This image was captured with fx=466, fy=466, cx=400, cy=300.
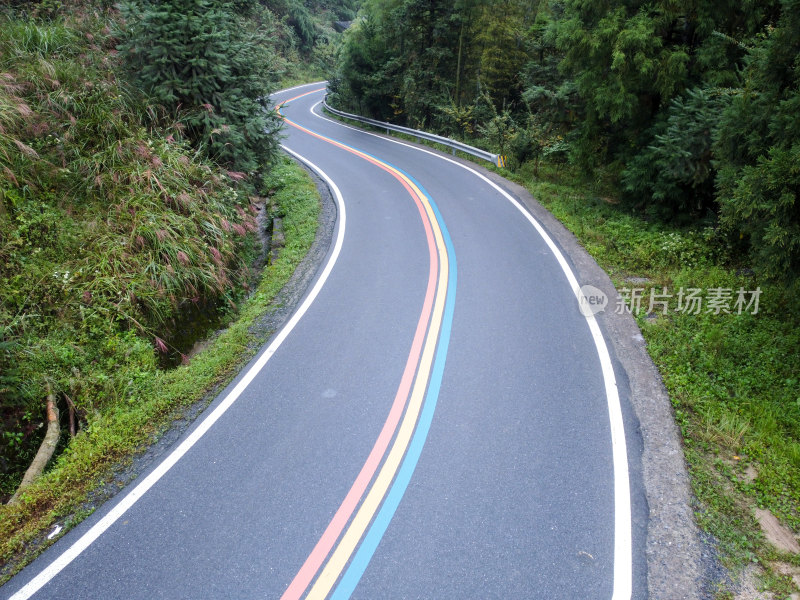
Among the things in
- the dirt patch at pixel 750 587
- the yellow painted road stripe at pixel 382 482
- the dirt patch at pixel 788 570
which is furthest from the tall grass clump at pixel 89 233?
the dirt patch at pixel 788 570

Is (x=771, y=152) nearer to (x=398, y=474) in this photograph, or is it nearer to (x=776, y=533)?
(x=776, y=533)

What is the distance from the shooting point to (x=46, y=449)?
5461mm

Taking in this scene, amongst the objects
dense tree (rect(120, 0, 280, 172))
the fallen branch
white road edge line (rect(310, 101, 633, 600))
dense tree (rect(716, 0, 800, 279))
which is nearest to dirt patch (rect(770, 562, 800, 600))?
white road edge line (rect(310, 101, 633, 600))

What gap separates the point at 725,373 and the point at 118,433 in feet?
26.3

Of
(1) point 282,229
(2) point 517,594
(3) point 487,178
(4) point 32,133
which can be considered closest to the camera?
(2) point 517,594

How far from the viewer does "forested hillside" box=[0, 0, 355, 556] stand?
232 inches

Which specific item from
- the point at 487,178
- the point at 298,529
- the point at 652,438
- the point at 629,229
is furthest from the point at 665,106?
the point at 298,529

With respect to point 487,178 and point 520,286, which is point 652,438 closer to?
point 520,286

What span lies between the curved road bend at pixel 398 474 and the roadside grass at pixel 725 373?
786mm

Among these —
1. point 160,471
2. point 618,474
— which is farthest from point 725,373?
point 160,471

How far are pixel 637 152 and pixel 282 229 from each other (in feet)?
31.8

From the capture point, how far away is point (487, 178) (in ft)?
52.8

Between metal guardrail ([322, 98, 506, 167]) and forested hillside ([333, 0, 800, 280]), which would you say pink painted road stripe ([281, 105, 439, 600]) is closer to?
forested hillside ([333, 0, 800, 280])

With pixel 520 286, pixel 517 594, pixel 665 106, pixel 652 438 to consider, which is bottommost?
pixel 517 594
